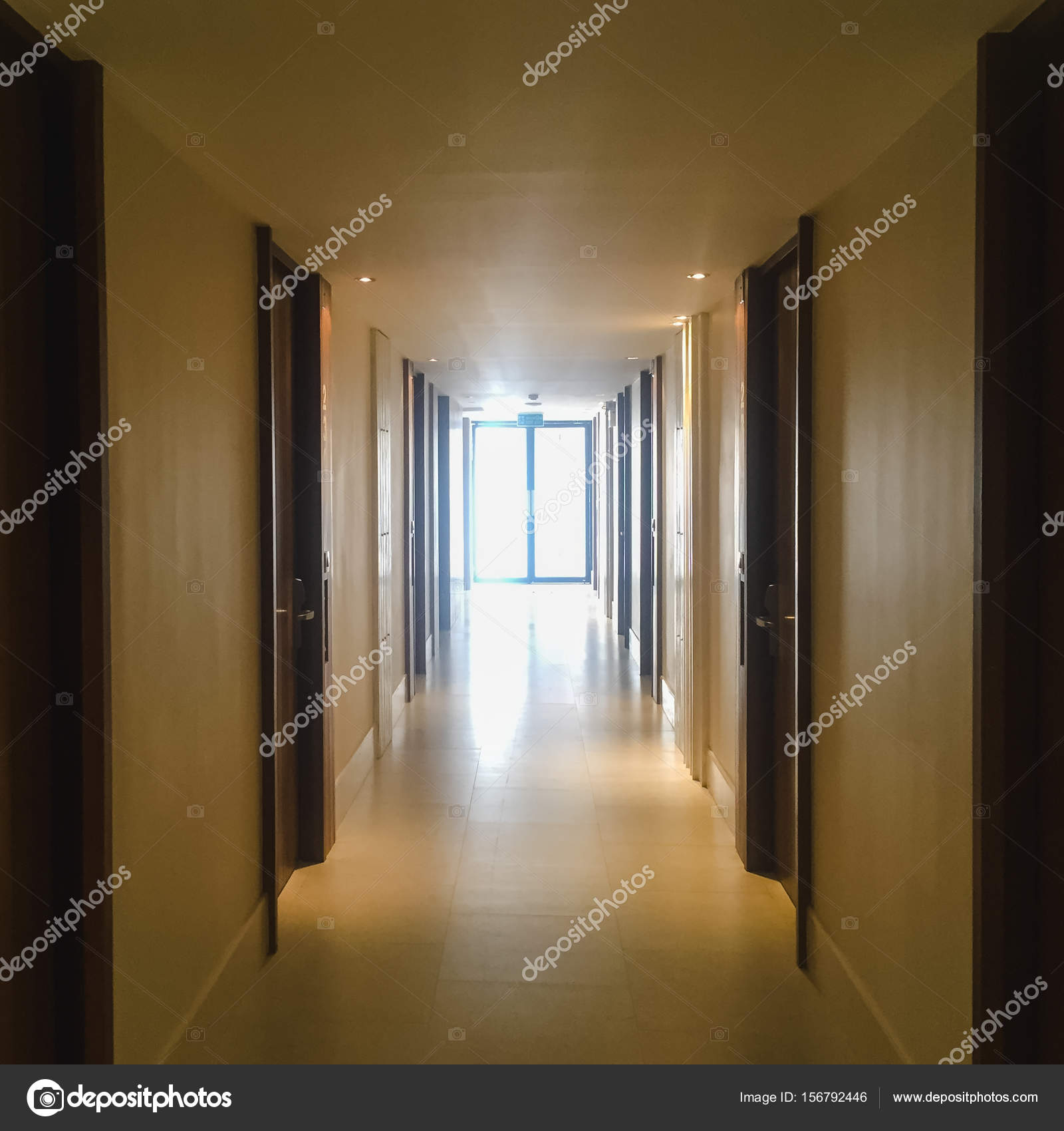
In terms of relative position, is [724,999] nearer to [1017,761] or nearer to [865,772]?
[865,772]

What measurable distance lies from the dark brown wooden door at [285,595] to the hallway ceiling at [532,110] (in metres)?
0.48

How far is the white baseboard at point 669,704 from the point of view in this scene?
7.17m

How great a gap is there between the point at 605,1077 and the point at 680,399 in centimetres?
483

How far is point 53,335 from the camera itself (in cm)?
226

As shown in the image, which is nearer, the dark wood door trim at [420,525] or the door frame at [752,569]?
the door frame at [752,569]

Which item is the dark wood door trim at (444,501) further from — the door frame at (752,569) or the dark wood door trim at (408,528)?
the door frame at (752,569)

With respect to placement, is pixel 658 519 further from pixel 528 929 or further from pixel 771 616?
pixel 528 929

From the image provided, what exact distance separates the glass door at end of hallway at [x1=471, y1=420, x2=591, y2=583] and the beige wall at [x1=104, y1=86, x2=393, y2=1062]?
14653 mm

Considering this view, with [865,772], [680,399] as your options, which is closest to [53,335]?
[865,772]

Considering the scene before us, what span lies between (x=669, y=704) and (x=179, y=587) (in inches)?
204

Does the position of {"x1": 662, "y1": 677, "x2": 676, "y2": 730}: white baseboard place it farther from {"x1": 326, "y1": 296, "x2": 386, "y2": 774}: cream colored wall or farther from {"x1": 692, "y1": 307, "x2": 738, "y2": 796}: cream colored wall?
{"x1": 326, "y1": 296, "x2": 386, "y2": 774}: cream colored wall

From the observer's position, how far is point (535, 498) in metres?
18.4

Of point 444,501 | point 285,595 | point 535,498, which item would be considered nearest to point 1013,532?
point 285,595

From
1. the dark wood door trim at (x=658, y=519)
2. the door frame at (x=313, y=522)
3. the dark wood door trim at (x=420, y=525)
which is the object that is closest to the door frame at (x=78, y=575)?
the door frame at (x=313, y=522)
